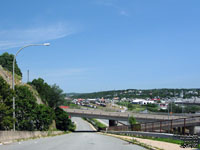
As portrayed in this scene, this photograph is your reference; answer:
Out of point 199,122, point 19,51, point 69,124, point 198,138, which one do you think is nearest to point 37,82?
point 69,124

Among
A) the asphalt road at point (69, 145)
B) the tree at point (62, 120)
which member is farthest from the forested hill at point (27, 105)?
the asphalt road at point (69, 145)

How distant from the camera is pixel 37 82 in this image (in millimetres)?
94938

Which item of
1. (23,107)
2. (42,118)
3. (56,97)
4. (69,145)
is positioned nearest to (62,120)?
(56,97)

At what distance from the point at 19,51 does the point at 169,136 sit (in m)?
15.8

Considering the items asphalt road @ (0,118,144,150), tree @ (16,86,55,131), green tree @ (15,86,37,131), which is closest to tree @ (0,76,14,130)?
asphalt road @ (0,118,144,150)

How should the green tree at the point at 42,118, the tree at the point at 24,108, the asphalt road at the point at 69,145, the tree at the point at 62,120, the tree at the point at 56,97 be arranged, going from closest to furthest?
the asphalt road at the point at 69,145
the tree at the point at 24,108
the green tree at the point at 42,118
the tree at the point at 62,120
the tree at the point at 56,97

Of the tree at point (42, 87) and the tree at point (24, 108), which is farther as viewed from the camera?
the tree at point (42, 87)

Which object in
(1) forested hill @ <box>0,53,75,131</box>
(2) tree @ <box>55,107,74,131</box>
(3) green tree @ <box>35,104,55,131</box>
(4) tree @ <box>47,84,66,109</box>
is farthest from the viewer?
(4) tree @ <box>47,84,66,109</box>

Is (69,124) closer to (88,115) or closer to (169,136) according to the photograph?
(88,115)

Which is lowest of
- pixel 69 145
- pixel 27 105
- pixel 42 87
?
pixel 69 145

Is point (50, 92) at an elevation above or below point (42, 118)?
above

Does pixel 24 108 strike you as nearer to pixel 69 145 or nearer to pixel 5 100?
pixel 5 100

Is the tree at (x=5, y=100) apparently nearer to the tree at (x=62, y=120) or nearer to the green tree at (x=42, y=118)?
the green tree at (x=42, y=118)

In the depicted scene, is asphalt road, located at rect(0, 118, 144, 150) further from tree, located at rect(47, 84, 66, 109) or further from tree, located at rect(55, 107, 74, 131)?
tree, located at rect(47, 84, 66, 109)
